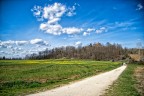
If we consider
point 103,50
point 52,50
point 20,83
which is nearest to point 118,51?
point 103,50

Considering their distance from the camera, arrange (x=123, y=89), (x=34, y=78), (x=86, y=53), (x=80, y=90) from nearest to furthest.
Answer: (x=80, y=90), (x=123, y=89), (x=34, y=78), (x=86, y=53)

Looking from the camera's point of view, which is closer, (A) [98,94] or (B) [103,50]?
(A) [98,94]

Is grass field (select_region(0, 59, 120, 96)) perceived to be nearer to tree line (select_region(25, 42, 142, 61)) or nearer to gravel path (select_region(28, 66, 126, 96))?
gravel path (select_region(28, 66, 126, 96))

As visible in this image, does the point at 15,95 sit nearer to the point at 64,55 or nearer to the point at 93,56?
the point at 93,56

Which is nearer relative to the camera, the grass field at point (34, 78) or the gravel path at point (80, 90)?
the gravel path at point (80, 90)

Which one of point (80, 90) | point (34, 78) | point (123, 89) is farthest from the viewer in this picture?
point (34, 78)

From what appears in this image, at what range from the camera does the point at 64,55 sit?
17288 cm

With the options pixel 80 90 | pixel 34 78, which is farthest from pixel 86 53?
pixel 80 90

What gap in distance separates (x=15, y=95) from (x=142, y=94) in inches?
350

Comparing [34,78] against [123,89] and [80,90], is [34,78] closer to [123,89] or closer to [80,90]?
[80,90]

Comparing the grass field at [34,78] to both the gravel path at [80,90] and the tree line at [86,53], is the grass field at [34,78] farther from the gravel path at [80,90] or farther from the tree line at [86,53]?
the tree line at [86,53]

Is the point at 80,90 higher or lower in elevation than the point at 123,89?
higher

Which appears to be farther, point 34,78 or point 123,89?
point 34,78

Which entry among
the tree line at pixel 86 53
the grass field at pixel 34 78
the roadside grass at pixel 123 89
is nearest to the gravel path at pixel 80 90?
the roadside grass at pixel 123 89
